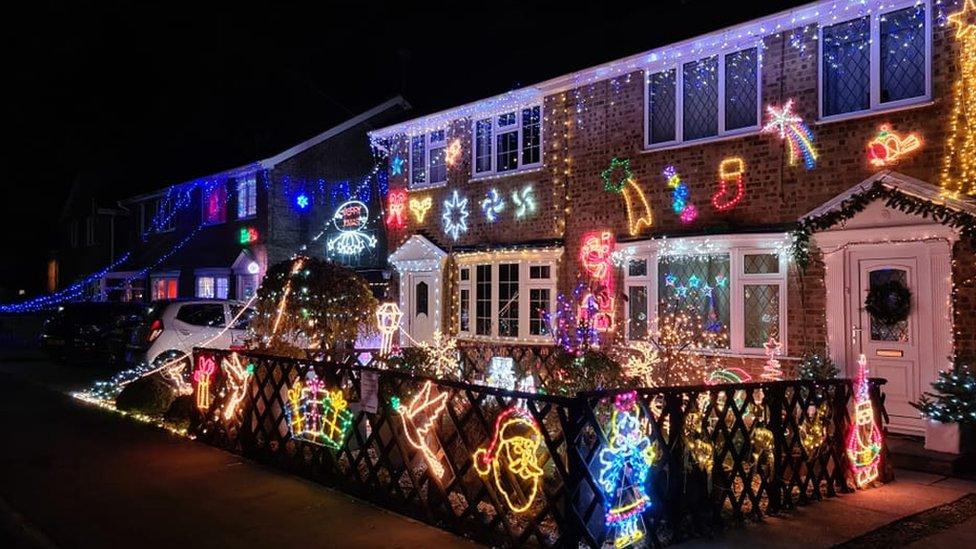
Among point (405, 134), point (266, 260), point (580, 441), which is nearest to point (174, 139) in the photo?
point (266, 260)

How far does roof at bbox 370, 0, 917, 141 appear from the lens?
417 inches

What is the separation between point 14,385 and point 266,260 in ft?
29.0

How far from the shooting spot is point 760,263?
38.0 ft

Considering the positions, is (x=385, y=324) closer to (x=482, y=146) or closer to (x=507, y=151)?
(x=507, y=151)

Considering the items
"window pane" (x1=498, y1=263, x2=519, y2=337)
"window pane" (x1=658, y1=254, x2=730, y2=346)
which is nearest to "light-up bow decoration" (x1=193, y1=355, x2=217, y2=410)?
"window pane" (x1=498, y1=263, x2=519, y2=337)

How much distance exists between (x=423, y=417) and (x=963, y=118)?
7756 mm

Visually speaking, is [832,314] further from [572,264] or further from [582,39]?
[582,39]

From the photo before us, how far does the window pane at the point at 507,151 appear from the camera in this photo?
52.7ft

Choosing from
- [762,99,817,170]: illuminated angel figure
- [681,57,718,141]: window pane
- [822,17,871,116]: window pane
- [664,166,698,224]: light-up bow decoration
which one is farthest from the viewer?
[664,166,698,224]: light-up bow decoration

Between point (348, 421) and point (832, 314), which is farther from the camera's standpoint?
point (832, 314)

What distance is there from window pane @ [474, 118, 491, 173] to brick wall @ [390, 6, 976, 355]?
0.84 feet

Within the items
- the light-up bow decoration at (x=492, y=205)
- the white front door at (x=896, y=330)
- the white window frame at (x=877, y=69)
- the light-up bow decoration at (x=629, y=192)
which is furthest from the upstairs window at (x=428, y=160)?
the white front door at (x=896, y=330)

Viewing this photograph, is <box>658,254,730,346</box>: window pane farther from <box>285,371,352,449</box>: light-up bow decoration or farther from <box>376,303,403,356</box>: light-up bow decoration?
<box>285,371,352,449</box>: light-up bow decoration

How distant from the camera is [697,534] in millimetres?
6102
